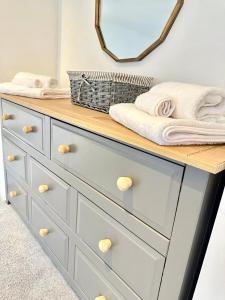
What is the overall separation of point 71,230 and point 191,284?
53cm

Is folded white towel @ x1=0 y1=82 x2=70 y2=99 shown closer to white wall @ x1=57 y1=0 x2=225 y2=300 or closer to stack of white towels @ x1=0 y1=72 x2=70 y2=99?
stack of white towels @ x1=0 y1=72 x2=70 y2=99

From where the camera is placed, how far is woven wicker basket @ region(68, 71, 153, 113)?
869 mm

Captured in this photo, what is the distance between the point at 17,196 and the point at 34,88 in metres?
0.71

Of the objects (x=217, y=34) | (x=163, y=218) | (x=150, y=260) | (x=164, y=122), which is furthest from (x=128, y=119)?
(x=217, y=34)

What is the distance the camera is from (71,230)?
96 cm

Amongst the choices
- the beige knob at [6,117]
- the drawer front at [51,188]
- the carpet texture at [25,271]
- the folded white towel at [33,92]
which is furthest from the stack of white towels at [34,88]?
the carpet texture at [25,271]

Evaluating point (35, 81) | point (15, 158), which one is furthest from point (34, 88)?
point (15, 158)

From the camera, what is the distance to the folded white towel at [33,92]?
118 centimetres

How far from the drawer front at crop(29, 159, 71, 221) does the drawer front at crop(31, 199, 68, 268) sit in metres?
0.10

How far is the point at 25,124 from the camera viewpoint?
115cm

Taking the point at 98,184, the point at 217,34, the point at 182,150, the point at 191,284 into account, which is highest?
the point at 217,34

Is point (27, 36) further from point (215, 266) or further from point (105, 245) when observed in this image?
point (215, 266)

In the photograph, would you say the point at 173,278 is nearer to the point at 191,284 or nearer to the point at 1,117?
the point at 191,284

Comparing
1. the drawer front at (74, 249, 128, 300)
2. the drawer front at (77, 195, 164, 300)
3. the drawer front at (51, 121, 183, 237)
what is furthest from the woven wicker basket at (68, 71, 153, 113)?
the drawer front at (74, 249, 128, 300)
